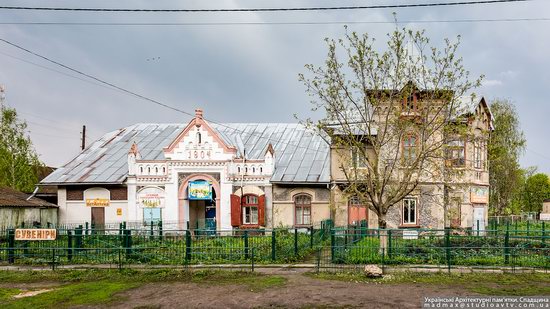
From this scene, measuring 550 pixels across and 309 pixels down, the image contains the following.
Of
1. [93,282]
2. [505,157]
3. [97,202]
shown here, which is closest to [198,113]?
[97,202]

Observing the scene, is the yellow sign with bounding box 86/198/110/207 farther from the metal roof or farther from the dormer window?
the dormer window

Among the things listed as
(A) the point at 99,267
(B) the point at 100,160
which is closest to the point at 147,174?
(B) the point at 100,160

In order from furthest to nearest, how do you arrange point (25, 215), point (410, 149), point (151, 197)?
1. point (151, 197)
2. point (25, 215)
3. point (410, 149)

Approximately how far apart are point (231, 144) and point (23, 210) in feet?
38.8

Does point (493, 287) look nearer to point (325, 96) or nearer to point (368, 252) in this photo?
point (368, 252)

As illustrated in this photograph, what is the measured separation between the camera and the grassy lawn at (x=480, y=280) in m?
11.6

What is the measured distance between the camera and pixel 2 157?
35.9m

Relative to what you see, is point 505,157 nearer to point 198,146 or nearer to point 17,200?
point 198,146

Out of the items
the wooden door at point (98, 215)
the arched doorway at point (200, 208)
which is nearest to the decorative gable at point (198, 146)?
the arched doorway at point (200, 208)

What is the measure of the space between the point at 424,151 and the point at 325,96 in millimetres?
4087

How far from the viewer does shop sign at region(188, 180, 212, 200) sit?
2652 cm

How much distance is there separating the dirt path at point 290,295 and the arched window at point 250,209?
45.6ft

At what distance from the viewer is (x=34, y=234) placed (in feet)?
53.5

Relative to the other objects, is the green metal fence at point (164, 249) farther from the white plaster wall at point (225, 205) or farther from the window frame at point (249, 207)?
the window frame at point (249, 207)
